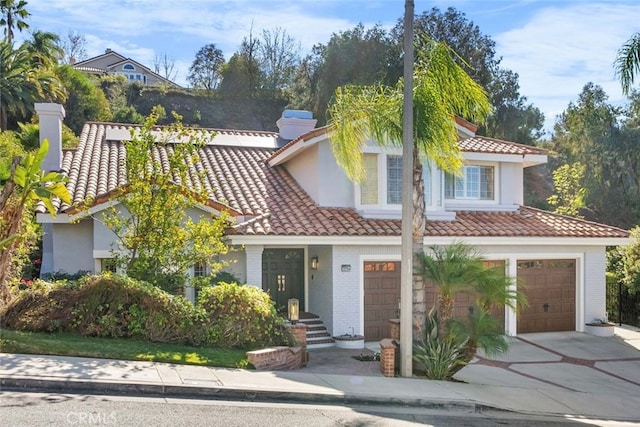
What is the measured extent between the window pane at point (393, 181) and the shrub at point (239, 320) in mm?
6251

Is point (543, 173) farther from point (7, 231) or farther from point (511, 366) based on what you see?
point (7, 231)

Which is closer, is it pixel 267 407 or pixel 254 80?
pixel 267 407

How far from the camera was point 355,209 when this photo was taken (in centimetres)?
1736

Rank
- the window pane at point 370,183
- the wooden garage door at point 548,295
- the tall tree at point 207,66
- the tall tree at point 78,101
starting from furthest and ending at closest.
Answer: the tall tree at point 207,66 → the tall tree at point 78,101 → the wooden garage door at point 548,295 → the window pane at point 370,183

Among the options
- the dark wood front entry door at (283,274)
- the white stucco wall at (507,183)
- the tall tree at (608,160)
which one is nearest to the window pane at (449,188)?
the white stucco wall at (507,183)

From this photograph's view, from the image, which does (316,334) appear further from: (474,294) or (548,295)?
(548,295)

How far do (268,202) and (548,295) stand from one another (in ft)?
30.2

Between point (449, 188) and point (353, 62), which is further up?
point (353, 62)

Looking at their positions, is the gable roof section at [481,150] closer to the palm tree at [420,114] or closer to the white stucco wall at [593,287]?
the white stucco wall at [593,287]

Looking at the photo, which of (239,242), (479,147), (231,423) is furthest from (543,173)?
(231,423)

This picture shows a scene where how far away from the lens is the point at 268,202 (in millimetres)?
17359

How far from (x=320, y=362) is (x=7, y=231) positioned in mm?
7295

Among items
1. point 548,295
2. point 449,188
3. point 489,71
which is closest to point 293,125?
point 449,188

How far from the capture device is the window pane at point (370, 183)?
1744 cm
